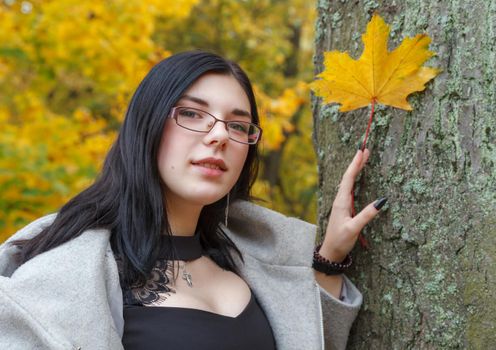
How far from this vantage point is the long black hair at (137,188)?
4.98ft

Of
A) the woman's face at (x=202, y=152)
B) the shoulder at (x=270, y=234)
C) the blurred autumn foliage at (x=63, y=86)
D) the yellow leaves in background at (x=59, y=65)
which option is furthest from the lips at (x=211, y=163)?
the yellow leaves in background at (x=59, y=65)

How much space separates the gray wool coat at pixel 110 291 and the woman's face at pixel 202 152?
24cm

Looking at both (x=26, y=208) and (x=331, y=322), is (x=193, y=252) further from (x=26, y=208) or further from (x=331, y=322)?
(x=26, y=208)

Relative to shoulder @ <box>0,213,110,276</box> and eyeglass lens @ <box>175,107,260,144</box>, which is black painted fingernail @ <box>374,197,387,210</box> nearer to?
eyeglass lens @ <box>175,107,260,144</box>

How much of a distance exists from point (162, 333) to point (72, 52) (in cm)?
318

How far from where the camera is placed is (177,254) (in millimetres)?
1690

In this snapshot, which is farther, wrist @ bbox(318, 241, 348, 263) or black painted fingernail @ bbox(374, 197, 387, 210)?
wrist @ bbox(318, 241, 348, 263)

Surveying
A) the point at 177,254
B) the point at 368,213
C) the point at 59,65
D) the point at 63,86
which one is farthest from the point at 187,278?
the point at 63,86

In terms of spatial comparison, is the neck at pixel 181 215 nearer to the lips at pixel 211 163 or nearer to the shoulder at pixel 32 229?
the lips at pixel 211 163

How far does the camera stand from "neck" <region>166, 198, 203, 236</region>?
168cm

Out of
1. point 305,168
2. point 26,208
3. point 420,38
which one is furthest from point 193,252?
point 305,168

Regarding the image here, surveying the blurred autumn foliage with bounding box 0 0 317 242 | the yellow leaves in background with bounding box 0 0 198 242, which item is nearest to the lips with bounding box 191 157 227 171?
the blurred autumn foliage with bounding box 0 0 317 242

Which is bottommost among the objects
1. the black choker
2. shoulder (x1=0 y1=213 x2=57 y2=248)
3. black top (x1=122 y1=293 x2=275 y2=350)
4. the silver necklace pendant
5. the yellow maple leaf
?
black top (x1=122 y1=293 x2=275 y2=350)

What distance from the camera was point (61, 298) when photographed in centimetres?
131
